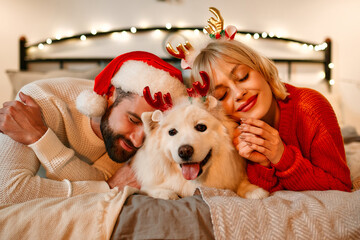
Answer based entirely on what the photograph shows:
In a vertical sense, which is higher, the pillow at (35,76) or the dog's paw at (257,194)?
the pillow at (35,76)

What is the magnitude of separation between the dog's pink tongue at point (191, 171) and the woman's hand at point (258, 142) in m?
0.19

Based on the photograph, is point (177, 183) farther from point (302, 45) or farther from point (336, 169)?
point (302, 45)

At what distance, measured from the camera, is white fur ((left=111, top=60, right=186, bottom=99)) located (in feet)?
3.68

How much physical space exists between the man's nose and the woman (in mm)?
338

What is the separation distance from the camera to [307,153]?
3.61 ft

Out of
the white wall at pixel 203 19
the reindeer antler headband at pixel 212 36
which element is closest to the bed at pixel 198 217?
the reindeer antler headband at pixel 212 36

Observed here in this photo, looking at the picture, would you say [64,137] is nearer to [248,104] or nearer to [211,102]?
[211,102]

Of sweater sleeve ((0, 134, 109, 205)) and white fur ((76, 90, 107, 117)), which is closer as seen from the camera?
sweater sleeve ((0, 134, 109, 205))

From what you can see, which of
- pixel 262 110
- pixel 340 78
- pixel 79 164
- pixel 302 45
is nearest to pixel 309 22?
pixel 302 45

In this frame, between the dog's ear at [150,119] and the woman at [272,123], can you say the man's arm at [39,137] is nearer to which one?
the dog's ear at [150,119]

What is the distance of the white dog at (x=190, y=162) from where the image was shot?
95cm

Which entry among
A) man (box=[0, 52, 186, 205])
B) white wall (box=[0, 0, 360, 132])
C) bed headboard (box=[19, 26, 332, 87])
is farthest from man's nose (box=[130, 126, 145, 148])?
white wall (box=[0, 0, 360, 132])

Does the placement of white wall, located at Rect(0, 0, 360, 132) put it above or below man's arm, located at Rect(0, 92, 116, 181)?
above

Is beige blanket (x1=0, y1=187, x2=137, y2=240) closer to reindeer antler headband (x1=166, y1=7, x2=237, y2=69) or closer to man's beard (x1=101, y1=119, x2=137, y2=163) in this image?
man's beard (x1=101, y1=119, x2=137, y2=163)
